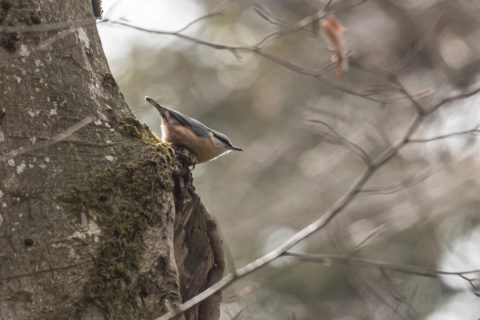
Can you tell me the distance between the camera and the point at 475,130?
181 cm

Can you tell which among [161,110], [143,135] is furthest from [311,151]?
[143,135]

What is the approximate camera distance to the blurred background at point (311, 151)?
5371 millimetres

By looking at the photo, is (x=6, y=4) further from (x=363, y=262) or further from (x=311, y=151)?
(x=311, y=151)

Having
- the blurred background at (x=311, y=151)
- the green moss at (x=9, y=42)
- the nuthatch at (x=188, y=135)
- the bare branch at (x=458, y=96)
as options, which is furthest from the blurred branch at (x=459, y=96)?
the blurred background at (x=311, y=151)

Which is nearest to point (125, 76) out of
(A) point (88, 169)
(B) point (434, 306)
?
(B) point (434, 306)

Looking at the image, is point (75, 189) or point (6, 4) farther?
point (6, 4)

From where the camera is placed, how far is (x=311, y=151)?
6207 mm

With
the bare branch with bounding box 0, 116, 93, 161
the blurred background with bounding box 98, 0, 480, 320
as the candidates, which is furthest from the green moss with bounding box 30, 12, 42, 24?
the blurred background with bounding box 98, 0, 480, 320

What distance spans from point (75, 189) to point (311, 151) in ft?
14.5

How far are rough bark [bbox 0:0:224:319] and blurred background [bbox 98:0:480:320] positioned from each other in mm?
2911

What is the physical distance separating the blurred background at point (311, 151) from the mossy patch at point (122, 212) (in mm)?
3015

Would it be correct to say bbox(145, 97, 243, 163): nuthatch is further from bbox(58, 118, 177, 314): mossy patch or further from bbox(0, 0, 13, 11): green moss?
bbox(0, 0, 13, 11): green moss

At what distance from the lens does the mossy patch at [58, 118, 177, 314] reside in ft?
6.40

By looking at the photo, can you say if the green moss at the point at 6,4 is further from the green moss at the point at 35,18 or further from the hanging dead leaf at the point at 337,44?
the hanging dead leaf at the point at 337,44
